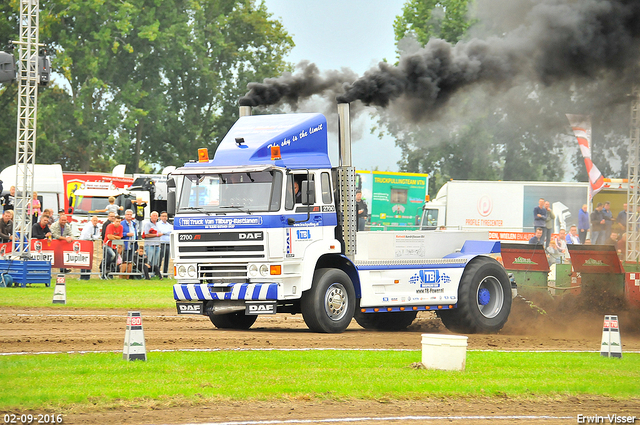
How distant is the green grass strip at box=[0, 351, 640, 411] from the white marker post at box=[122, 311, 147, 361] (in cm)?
18

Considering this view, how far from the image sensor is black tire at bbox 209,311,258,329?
1620 cm

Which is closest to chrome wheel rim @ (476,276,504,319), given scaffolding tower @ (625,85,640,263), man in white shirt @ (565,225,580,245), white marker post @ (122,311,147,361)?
scaffolding tower @ (625,85,640,263)

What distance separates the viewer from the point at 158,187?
4462 cm

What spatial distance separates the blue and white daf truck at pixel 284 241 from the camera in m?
14.5

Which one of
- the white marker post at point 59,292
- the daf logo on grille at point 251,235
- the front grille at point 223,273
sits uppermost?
the daf logo on grille at point 251,235

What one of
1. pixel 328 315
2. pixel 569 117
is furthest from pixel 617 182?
pixel 328 315

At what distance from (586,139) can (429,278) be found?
13.1m

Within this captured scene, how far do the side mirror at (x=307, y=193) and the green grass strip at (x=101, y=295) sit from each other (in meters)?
6.16

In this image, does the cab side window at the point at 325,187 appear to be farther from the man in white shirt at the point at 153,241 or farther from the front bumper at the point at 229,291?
the man in white shirt at the point at 153,241

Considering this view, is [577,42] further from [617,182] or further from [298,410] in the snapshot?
[617,182]

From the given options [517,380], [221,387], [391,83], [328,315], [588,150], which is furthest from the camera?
[588,150]

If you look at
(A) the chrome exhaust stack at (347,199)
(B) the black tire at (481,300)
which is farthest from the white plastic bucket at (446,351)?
(B) the black tire at (481,300)

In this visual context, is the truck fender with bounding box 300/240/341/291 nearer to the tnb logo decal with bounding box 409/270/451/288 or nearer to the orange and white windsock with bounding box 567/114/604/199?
the tnb logo decal with bounding box 409/270/451/288

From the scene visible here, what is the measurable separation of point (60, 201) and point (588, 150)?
2487cm
